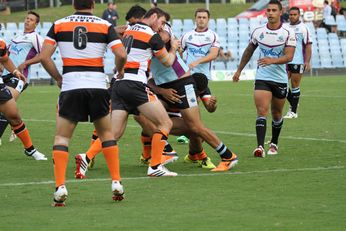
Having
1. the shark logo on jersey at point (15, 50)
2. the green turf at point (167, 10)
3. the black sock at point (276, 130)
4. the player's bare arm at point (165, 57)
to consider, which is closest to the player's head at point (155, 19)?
the player's bare arm at point (165, 57)

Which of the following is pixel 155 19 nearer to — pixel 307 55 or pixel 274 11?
pixel 274 11

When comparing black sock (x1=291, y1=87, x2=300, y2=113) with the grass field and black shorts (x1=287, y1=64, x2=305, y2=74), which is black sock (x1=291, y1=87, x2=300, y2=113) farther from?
the grass field

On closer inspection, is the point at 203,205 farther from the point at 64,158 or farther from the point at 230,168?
the point at 230,168

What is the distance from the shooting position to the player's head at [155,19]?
1259 centimetres

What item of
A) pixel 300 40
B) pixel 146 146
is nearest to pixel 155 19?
pixel 146 146

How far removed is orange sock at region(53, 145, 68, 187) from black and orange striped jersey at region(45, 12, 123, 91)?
63 cm

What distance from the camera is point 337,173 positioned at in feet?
41.4

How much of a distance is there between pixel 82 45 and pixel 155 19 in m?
2.40

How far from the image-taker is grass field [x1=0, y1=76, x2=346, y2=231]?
923 centimetres

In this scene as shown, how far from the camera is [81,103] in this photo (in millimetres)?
10484

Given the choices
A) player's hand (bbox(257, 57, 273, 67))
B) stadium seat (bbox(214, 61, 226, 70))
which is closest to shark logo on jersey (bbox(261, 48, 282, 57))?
player's hand (bbox(257, 57, 273, 67))

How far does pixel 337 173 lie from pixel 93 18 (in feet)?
13.2

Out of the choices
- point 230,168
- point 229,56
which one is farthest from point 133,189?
point 229,56

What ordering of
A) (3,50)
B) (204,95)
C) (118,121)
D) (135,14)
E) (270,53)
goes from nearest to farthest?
(118,121), (135,14), (3,50), (270,53), (204,95)
